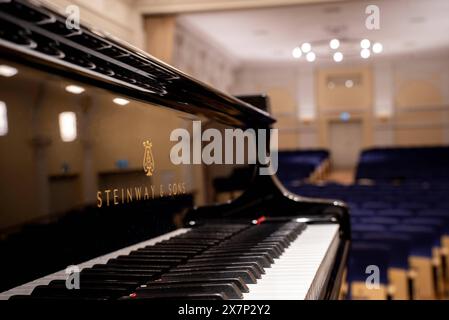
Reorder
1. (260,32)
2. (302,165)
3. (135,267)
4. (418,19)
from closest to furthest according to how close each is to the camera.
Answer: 1. (135,267)
2. (418,19)
3. (260,32)
4. (302,165)

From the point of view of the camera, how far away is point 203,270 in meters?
1.08

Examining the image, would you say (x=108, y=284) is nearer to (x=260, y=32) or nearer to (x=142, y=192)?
(x=142, y=192)

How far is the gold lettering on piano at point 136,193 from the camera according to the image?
1.03 metres

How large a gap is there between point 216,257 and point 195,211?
1.34 ft

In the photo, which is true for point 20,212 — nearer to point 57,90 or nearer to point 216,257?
point 57,90

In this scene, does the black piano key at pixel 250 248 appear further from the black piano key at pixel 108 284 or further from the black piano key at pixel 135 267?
the black piano key at pixel 108 284

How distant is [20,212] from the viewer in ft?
2.48

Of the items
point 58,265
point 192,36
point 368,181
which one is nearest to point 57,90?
point 58,265

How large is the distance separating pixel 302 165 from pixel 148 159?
36.8ft

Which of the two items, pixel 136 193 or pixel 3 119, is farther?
pixel 136 193

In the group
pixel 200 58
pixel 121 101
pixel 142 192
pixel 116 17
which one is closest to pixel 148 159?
pixel 142 192

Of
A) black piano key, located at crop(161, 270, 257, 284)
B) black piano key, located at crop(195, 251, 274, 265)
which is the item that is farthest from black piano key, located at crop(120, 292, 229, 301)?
black piano key, located at crop(195, 251, 274, 265)

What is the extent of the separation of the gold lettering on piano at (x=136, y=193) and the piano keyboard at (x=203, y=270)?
115mm

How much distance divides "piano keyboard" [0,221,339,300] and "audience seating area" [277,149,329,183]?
31.3 ft
